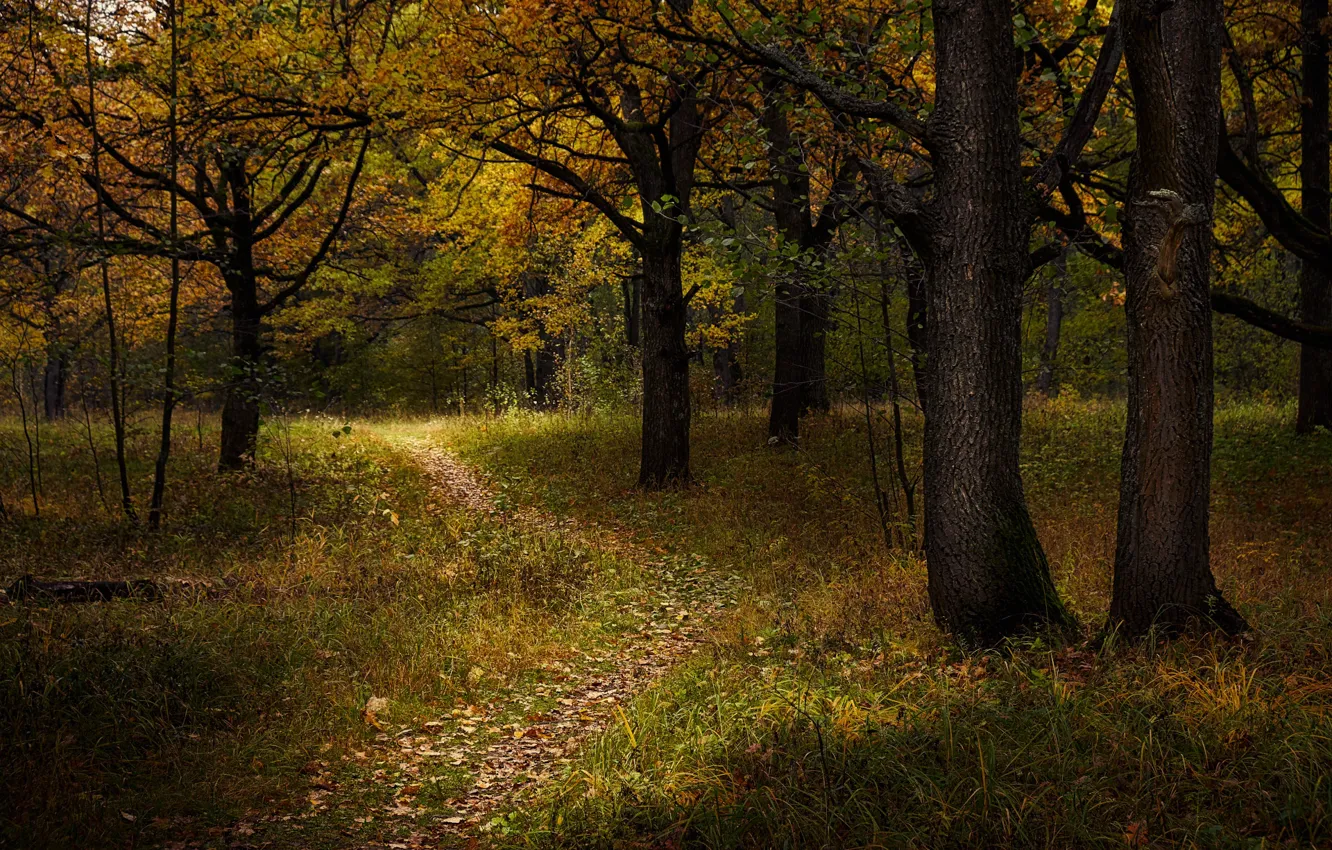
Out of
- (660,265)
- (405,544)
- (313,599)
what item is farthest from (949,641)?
(660,265)

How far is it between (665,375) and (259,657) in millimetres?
7490

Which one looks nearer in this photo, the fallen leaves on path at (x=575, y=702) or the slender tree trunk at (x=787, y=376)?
the fallen leaves on path at (x=575, y=702)

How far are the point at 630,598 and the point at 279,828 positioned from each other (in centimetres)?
442

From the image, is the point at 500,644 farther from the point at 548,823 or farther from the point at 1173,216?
the point at 1173,216

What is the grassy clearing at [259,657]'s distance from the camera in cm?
433

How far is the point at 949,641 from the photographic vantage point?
18.3ft

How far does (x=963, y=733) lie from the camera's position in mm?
4125

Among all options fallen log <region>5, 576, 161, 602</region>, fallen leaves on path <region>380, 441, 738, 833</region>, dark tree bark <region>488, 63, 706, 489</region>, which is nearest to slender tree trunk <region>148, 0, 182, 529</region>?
fallen log <region>5, 576, 161, 602</region>

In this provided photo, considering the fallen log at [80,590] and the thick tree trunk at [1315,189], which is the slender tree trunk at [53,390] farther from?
the thick tree trunk at [1315,189]

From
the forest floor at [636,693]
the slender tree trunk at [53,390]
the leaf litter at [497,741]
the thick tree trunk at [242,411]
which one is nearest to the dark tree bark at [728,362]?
the thick tree trunk at [242,411]

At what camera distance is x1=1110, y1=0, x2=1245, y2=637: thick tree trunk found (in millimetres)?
4887

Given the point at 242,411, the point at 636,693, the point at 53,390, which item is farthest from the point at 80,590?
the point at 53,390

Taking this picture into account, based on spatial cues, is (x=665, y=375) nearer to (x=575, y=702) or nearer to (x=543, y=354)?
(x=575, y=702)

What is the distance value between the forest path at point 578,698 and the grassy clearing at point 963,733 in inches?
15.7
